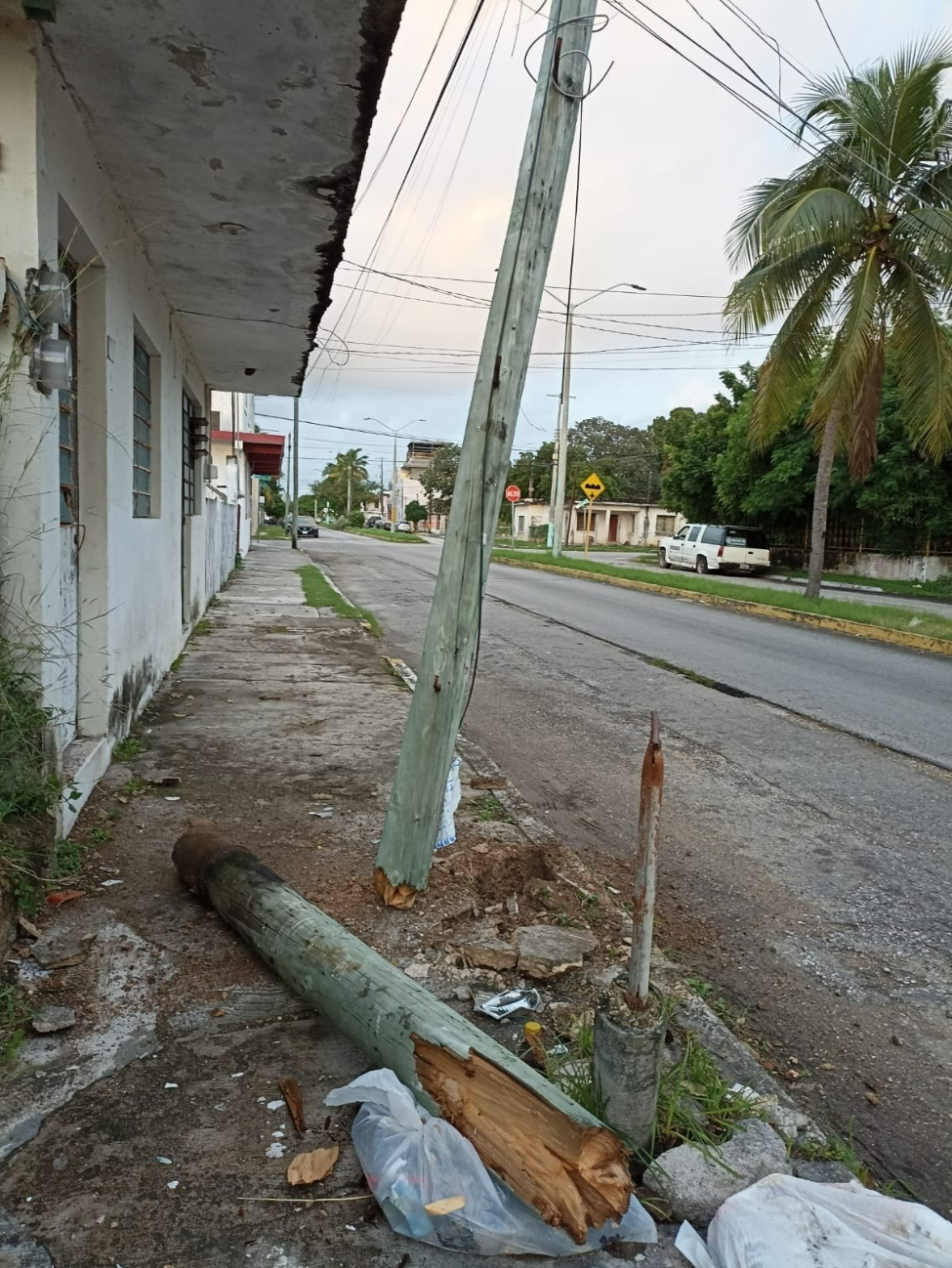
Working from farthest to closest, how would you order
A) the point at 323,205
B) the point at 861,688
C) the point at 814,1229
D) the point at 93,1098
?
the point at 861,688 < the point at 323,205 < the point at 93,1098 < the point at 814,1229

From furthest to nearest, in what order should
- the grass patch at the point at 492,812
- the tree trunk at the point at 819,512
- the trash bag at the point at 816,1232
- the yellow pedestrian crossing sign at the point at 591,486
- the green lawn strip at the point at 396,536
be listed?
1. the green lawn strip at the point at 396,536
2. the yellow pedestrian crossing sign at the point at 591,486
3. the tree trunk at the point at 819,512
4. the grass patch at the point at 492,812
5. the trash bag at the point at 816,1232

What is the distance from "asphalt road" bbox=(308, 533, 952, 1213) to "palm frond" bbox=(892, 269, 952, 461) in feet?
14.1

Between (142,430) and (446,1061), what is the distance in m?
5.75

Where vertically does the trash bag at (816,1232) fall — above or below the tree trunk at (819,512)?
below

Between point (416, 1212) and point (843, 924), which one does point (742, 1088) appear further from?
point (843, 924)

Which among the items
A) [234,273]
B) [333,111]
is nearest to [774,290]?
[234,273]

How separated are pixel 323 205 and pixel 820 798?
465cm

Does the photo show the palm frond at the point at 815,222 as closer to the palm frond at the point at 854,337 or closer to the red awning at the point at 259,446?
the palm frond at the point at 854,337

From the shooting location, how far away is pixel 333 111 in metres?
4.12

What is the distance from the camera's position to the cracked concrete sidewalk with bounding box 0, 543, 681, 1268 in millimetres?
2018

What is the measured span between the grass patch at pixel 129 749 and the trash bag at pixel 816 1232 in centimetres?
428

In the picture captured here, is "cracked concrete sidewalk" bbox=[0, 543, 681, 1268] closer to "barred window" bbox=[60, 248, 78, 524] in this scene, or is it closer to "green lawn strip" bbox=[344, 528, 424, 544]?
"barred window" bbox=[60, 248, 78, 524]

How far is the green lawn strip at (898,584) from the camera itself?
2320 cm

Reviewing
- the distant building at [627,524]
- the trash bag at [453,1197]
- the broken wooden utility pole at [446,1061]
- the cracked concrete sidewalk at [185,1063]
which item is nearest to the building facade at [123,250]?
the cracked concrete sidewalk at [185,1063]
